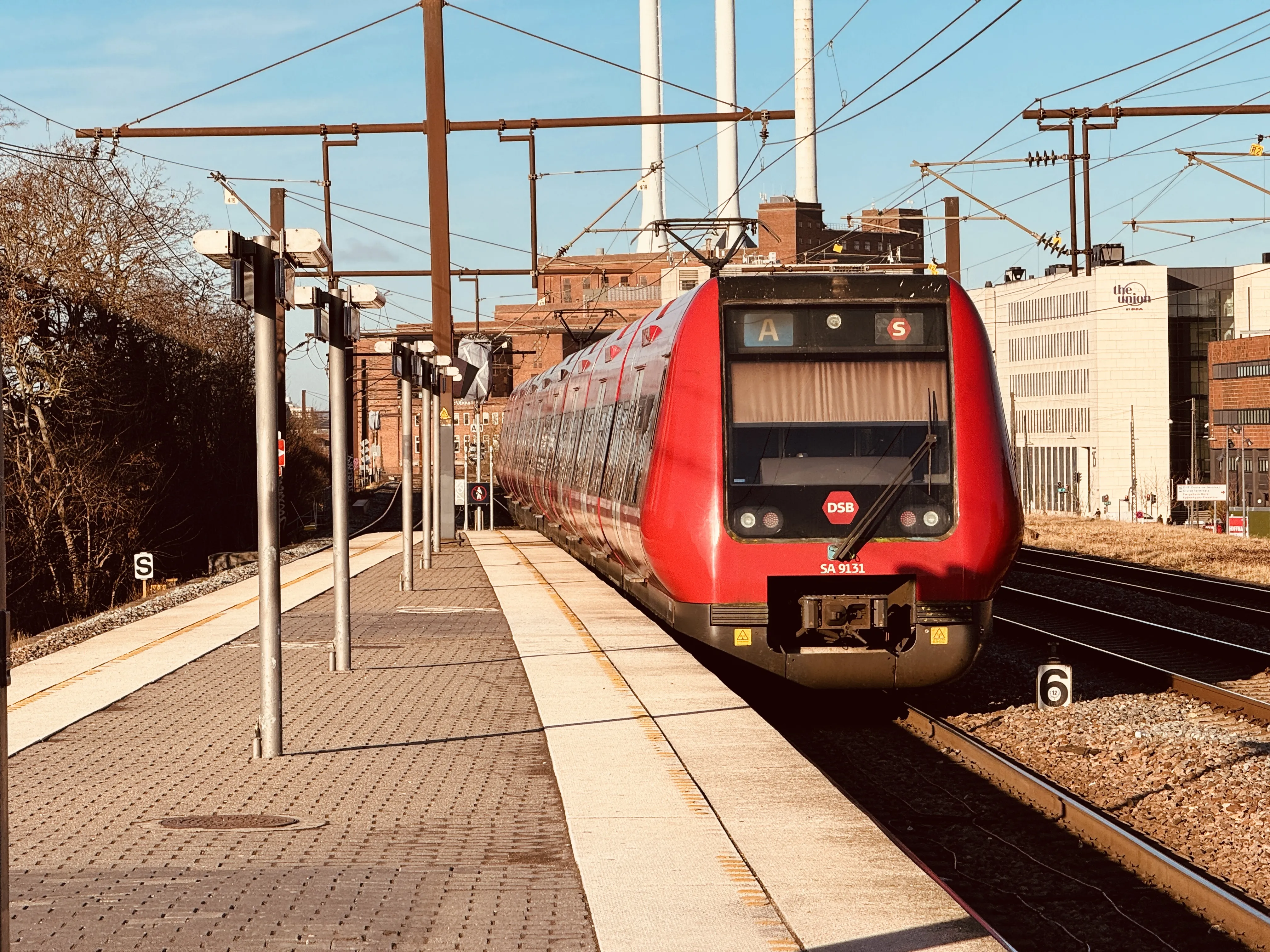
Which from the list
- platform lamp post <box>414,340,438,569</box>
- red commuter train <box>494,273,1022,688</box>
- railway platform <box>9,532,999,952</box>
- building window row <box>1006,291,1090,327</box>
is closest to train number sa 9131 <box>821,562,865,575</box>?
red commuter train <box>494,273,1022,688</box>

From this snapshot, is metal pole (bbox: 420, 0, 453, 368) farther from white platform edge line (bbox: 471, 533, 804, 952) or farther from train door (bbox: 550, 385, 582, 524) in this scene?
white platform edge line (bbox: 471, 533, 804, 952)

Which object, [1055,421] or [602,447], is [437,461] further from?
[1055,421]

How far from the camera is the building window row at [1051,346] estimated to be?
382 ft

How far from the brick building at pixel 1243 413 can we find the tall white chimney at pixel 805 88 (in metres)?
31.0

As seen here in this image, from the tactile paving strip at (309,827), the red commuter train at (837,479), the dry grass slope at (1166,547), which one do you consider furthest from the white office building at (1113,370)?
the tactile paving strip at (309,827)

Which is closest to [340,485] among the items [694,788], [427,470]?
[694,788]

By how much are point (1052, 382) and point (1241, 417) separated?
58.0ft

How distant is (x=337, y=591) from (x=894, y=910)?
7.11 metres

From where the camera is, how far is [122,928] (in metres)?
5.33

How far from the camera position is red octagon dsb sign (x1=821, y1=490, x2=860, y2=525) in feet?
35.6

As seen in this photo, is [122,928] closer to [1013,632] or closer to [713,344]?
[713,344]

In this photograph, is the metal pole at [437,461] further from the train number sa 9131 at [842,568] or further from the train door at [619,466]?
the train number sa 9131 at [842,568]

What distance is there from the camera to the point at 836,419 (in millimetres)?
11086

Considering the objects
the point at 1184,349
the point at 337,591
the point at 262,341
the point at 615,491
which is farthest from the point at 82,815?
the point at 1184,349
